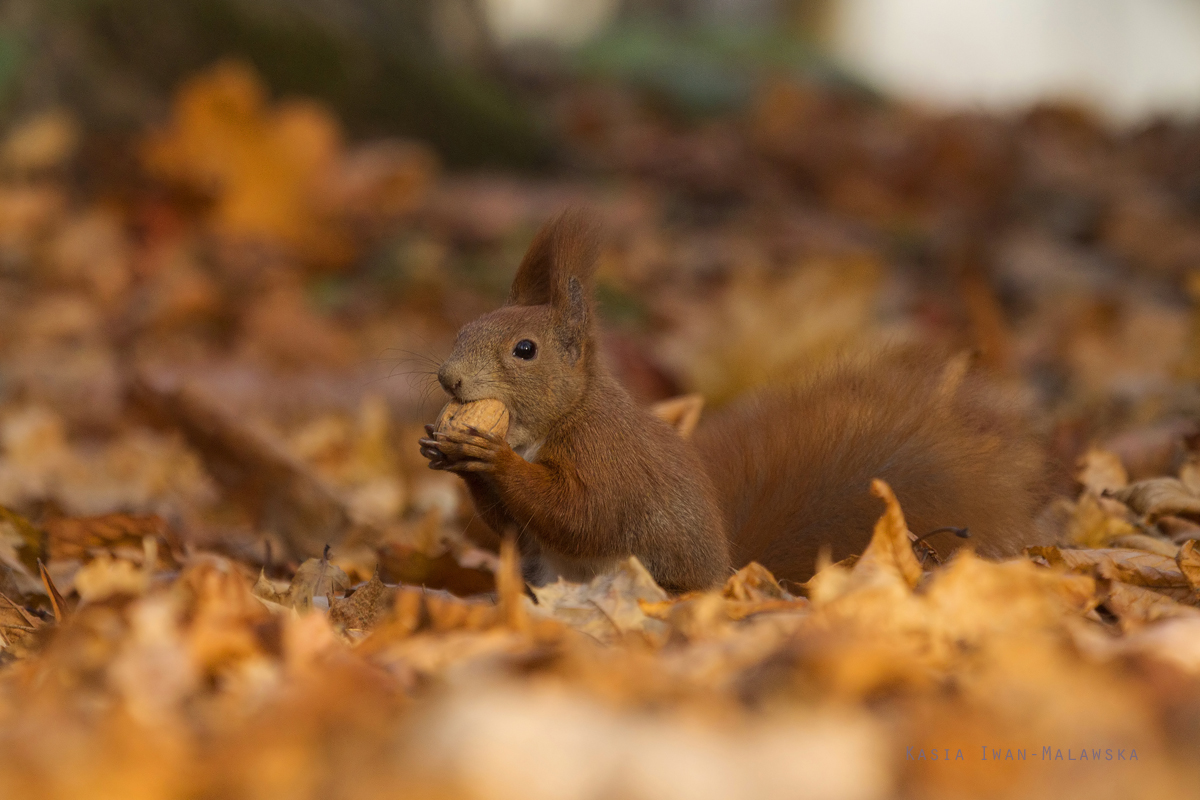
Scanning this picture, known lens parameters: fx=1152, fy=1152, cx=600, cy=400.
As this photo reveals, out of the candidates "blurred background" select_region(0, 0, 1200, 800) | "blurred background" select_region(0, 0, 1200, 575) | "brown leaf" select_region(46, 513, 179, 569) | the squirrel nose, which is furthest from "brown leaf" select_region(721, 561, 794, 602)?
"brown leaf" select_region(46, 513, 179, 569)

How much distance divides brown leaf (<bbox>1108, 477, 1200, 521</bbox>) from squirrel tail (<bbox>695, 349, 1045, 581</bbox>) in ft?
0.88

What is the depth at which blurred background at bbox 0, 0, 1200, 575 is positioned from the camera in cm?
323

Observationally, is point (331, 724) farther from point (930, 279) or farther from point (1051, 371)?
point (930, 279)

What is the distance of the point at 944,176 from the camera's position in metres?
6.88

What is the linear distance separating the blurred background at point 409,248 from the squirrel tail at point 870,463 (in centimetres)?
19

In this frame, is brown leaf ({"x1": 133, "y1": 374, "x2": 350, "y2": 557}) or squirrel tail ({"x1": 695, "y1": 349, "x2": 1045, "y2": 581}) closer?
squirrel tail ({"x1": 695, "y1": 349, "x2": 1045, "y2": 581})

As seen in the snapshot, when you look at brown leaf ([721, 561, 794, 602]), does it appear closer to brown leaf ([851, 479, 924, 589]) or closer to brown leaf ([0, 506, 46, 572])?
brown leaf ([851, 479, 924, 589])

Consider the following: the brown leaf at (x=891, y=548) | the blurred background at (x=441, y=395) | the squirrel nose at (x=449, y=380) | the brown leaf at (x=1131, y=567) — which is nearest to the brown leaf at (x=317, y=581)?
the blurred background at (x=441, y=395)

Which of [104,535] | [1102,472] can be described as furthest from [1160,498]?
[104,535]

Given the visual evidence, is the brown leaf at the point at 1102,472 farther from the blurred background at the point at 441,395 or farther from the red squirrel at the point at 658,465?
the red squirrel at the point at 658,465

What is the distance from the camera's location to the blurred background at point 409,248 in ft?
10.6

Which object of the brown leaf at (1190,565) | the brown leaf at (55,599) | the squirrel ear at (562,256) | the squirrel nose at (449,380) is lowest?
the brown leaf at (55,599)

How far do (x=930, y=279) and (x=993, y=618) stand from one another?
4.26 meters

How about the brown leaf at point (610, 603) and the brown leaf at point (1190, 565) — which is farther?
the brown leaf at point (1190, 565)
